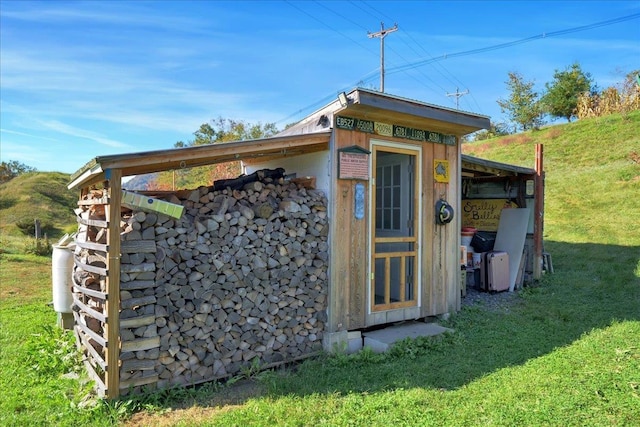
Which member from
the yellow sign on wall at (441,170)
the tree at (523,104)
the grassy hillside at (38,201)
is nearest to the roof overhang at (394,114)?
the yellow sign on wall at (441,170)

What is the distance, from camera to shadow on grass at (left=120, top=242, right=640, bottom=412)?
12.9ft

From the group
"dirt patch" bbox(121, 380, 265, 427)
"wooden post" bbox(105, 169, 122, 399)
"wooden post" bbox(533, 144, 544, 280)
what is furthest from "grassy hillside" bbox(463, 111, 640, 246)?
"wooden post" bbox(105, 169, 122, 399)

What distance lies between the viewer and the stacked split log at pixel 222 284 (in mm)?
3777

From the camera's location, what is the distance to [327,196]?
487 centimetres

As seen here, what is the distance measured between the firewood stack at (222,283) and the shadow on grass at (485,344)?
1.25ft

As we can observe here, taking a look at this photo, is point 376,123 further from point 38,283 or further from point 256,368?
point 38,283

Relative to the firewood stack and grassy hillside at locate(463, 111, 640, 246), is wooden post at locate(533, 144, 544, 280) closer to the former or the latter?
grassy hillside at locate(463, 111, 640, 246)

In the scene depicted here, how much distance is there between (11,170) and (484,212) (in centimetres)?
4299

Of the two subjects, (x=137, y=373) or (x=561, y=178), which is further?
(x=561, y=178)

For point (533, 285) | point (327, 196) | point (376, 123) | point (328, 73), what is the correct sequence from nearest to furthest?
point (327, 196), point (376, 123), point (533, 285), point (328, 73)

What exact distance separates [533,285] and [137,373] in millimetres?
7054

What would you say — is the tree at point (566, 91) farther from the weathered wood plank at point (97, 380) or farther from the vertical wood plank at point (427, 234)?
the weathered wood plank at point (97, 380)

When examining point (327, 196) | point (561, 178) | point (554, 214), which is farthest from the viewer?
point (561, 178)

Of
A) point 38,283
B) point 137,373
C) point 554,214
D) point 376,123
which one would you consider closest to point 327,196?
point 376,123
